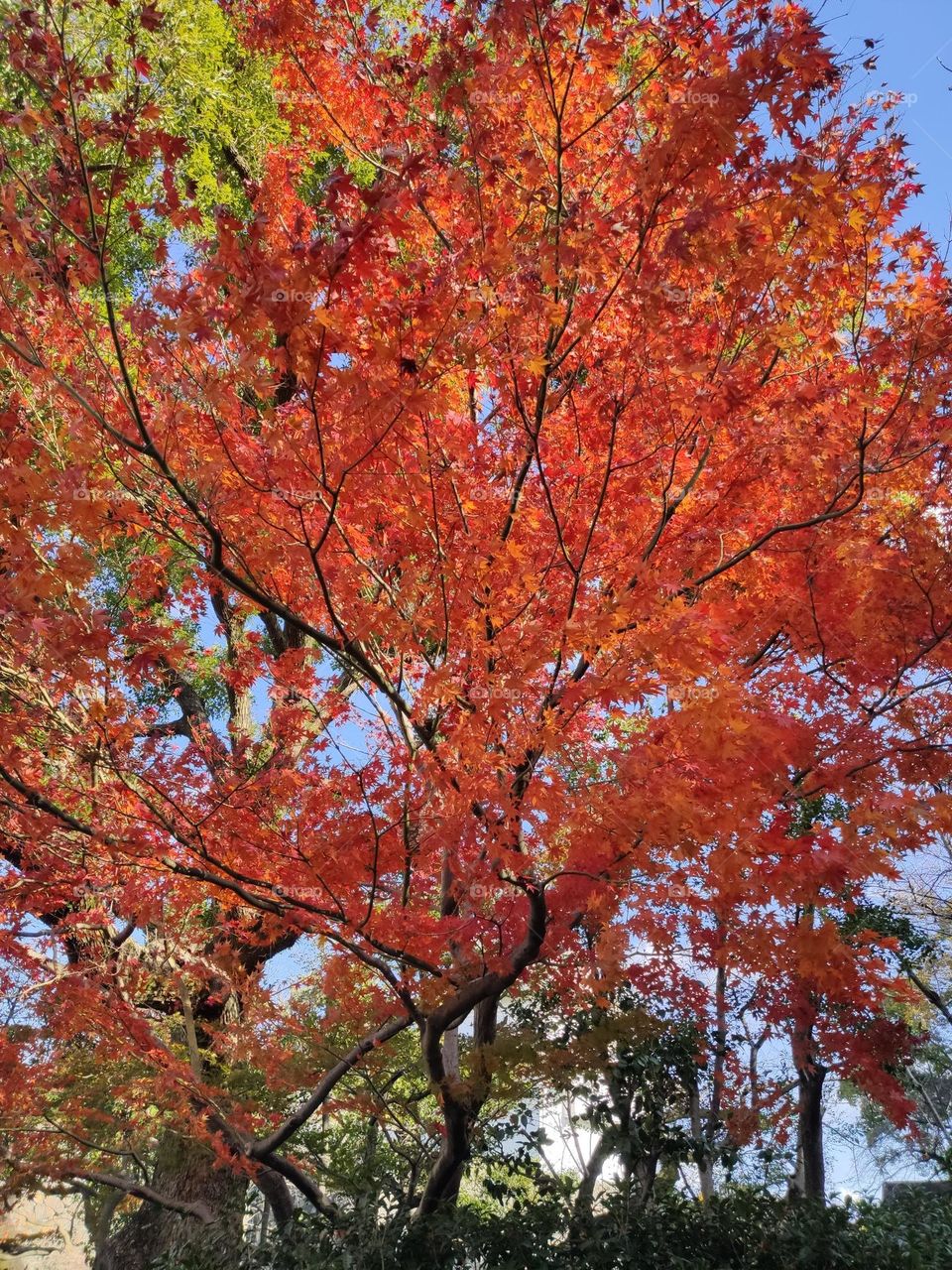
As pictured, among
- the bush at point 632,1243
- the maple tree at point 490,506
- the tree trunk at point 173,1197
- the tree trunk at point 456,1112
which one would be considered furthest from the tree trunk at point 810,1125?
the tree trunk at point 173,1197

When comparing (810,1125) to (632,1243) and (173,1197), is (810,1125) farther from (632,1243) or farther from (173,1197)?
(173,1197)

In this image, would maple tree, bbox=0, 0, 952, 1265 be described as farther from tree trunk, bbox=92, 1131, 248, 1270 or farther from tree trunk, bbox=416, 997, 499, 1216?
tree trunk, bbox=92, 1131, 248, 1270

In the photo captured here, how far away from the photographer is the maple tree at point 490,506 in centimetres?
425

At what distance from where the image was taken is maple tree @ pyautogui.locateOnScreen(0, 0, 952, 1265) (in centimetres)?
425

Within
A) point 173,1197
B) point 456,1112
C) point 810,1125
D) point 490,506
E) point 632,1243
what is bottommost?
point 632,1243

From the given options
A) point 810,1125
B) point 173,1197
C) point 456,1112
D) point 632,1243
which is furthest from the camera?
point 810,1125

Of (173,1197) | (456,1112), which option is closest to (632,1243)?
(456,1112)

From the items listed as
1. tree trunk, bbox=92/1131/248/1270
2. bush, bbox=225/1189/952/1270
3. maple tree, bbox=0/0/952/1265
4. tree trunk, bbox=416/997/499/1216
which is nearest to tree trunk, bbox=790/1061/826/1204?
maple tree, bbox=0/0/952/1265

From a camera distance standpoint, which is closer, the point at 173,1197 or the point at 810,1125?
the point at 173,1197

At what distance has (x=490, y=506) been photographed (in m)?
6.13

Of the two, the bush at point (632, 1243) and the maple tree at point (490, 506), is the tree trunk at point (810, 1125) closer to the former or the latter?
the maple tree at point (490, 506)

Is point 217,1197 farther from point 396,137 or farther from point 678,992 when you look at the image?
point 396,137

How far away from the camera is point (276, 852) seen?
6430mm

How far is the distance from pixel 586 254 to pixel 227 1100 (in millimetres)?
7654
